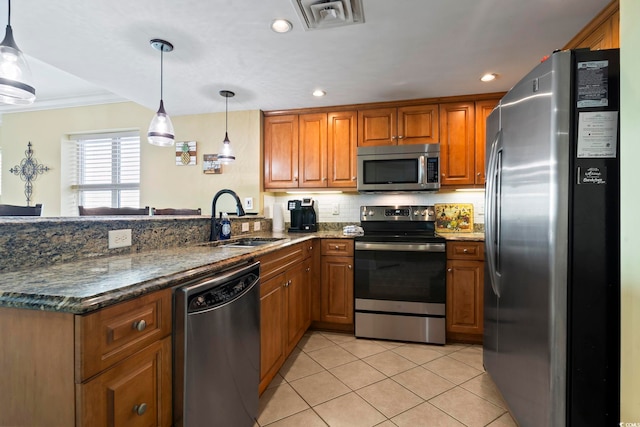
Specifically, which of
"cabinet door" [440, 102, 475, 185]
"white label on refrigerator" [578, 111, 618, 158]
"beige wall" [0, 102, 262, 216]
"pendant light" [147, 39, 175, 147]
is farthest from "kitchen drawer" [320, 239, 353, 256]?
"white label on refrigerator" [578, 111, 618, 158]

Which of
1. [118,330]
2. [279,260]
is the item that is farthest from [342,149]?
[118,330]

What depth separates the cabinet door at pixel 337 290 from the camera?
9.02 ft

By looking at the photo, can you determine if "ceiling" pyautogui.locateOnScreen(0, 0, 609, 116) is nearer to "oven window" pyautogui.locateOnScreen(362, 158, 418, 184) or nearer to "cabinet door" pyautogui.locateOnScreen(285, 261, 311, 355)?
"oven window" pyautogui.locateOnScreen(362, 158, 418, 184)

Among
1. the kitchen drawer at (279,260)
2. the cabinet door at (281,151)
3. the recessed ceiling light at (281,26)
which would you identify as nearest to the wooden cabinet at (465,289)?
the kitchen drawer at (279,260)

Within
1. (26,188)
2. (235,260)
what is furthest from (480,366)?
(26,188)

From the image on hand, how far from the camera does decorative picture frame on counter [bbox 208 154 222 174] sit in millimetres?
3439

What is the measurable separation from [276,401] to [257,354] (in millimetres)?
452

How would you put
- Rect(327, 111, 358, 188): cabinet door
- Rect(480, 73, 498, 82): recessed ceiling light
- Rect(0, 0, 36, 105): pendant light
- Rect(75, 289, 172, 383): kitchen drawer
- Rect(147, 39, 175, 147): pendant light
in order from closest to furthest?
Rect(75, 289, 172, 383): kitchen drawer → Rect(0, 0, 36, 105): pendant light → Rect(147, 39, 175, 147): pendant light → Rect(480, 73, 498, 82): recessed ceiling light → Rect(327, 111, 358, 188): cabinet door

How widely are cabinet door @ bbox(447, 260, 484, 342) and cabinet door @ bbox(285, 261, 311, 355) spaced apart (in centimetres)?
126

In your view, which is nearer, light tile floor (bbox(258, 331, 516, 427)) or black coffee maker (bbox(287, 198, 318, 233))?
light tile floor (bbox(258, 331, 516, 427))

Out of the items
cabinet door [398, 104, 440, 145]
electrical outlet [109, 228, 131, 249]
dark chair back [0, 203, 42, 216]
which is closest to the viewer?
electrical outlet [109, 228, 131, 249]

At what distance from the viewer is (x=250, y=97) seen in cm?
295

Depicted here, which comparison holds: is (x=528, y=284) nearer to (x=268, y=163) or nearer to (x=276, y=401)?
(x=276, y=401)

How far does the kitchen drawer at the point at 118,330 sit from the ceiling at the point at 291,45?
1.61 m
